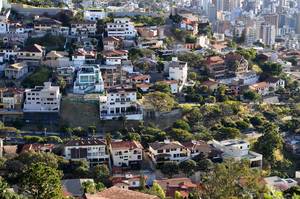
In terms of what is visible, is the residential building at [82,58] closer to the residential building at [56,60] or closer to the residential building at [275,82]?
the residential building at [56,60]

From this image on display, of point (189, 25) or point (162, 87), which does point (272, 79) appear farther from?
point (189, 25)

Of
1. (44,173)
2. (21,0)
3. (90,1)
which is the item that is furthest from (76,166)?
(90,1)

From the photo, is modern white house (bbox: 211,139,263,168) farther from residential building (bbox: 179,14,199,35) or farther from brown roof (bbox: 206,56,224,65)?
residential building (bbox: 179,14,199,35)

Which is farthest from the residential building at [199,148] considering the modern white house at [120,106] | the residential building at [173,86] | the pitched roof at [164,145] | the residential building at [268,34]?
the residential building at [268,34]

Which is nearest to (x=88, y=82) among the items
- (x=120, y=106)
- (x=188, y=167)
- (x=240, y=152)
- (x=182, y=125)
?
(x=120, y=106)

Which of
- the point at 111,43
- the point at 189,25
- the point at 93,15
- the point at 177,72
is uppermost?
the point at 93,15

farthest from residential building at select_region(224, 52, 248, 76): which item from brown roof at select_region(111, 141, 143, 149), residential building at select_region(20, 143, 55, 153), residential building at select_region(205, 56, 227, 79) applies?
residential building at select_region(20, 143, 55, 153)

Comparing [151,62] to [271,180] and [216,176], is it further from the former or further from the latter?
[216,176]

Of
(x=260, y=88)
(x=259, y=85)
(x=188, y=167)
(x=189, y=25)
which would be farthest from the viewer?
(x=189, y=25)
